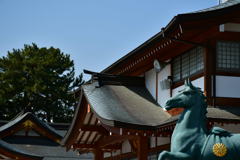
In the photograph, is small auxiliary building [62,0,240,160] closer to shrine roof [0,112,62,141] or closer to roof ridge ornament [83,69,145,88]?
roof ridge ornament [83,69,145,88]

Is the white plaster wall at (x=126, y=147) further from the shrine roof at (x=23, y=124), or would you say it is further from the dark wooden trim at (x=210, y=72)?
the shrine roof at (x=23, y=124)

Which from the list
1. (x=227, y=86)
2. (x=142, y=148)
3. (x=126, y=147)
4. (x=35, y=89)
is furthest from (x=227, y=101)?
(x=35, y=89)

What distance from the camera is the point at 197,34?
13523 mm

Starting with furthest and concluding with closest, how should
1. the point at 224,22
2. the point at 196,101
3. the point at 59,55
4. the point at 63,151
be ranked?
the point at 59,55 → the point at 63,151 → the point at 224,22 → the point at 196,101

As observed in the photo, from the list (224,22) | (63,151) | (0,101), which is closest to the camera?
(224,22)

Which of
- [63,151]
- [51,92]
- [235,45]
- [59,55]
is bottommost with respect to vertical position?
[63,151]

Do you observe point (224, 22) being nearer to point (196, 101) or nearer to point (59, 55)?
point (196, 101)

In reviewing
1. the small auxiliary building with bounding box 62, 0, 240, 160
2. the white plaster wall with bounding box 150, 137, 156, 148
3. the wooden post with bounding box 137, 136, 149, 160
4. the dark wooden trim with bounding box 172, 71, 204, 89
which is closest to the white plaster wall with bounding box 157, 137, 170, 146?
the small auxiliary building with bounding box 62, 0, 240, 160

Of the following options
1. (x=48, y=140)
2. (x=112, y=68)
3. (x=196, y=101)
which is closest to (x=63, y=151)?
(x=48, y=140)

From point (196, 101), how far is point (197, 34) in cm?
417

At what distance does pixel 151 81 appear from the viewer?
56.3 feet

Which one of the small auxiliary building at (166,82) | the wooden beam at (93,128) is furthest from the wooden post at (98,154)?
the wooden beam at (93,128)

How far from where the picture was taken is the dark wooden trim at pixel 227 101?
13.2 metres

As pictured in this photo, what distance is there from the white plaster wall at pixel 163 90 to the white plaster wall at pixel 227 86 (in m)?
2.58
